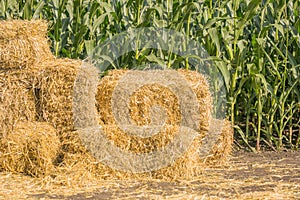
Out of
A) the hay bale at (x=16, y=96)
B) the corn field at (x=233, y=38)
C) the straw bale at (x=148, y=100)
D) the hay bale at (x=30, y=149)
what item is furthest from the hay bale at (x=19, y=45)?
the corn field at (x=233, y=38)

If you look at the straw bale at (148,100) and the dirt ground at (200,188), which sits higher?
the straw bale at (148,100)

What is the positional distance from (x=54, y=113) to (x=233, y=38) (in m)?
2.57

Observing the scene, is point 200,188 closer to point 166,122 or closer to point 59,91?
point 166,122

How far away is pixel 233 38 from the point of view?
8.04 m

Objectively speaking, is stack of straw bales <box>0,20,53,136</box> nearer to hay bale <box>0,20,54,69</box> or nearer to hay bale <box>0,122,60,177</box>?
hay bale <box>0,20,54,69</box>

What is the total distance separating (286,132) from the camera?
8.76 metres

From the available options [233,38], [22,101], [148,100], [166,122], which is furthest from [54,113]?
[233,38]

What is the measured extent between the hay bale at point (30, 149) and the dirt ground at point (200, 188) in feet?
0.50

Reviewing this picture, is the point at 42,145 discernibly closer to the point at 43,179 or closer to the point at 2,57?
the point at 43,179

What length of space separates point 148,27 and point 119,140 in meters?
1.96

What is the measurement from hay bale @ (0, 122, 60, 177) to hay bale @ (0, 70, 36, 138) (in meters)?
0.16

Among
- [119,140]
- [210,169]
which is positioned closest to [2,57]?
[119,140]

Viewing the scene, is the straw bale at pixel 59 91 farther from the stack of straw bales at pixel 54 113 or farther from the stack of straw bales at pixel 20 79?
the stack of straw bales at pixel 20 79

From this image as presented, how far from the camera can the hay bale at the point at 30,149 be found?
645 cm
